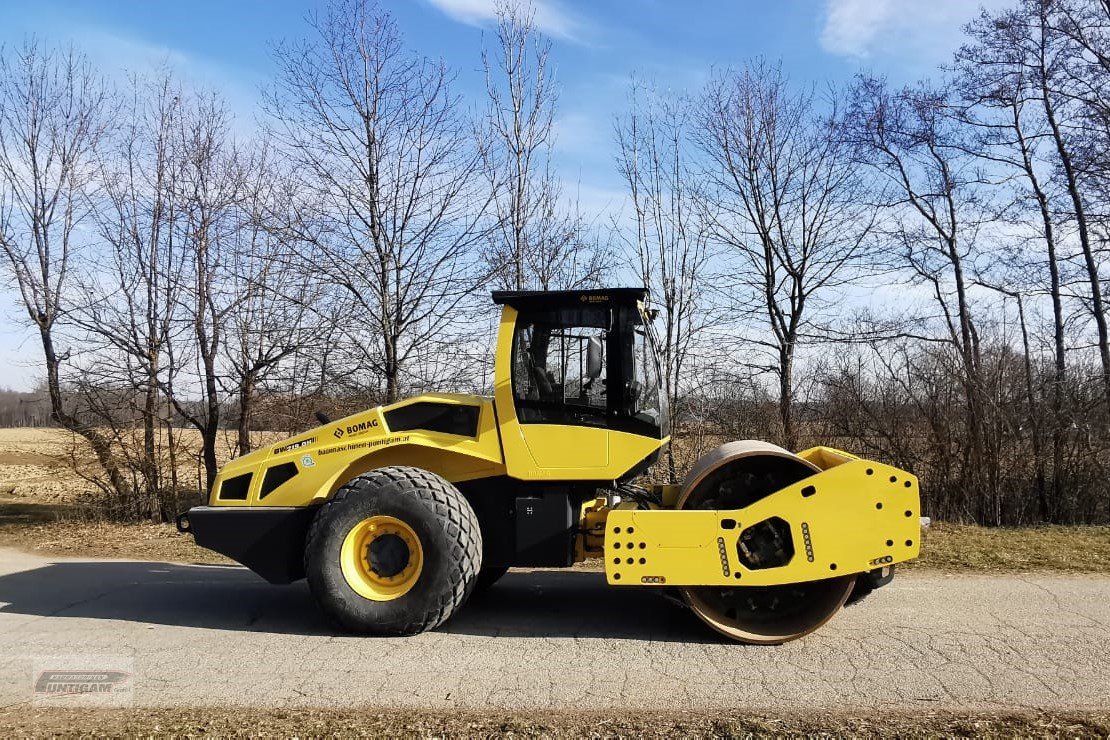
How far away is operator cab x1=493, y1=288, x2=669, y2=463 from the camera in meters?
6.05

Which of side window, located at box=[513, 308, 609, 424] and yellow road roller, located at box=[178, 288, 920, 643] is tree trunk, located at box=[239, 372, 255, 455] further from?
side window, located at box=[513, 308, 609, 424]

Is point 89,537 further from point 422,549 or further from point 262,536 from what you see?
point 422,549

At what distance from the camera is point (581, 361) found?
6.11 m

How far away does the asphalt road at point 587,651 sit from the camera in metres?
4.57

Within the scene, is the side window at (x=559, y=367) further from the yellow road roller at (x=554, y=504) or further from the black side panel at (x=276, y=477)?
the black side panel at (x=276, y=477)

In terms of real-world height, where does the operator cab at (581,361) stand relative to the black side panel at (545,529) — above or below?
above

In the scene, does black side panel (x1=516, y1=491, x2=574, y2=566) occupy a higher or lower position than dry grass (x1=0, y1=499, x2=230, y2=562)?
higher

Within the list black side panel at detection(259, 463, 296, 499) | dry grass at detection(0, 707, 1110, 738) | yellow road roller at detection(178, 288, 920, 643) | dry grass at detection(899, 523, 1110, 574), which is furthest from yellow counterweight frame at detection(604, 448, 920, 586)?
dry grass at detection(899, 523, 1110, 574)

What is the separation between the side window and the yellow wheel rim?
4.15 ft

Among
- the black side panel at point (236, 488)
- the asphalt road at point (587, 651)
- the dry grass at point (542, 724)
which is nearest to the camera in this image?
the dry grass at point (542, 724)

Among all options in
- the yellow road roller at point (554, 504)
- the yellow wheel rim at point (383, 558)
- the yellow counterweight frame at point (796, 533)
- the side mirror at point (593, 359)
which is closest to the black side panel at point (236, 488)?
the yellow road roller at point (554, 504)

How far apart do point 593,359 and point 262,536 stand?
2.91 m

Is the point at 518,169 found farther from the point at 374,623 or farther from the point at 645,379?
the point at 374,623

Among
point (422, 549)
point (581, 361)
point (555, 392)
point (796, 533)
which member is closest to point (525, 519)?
point (422, 549)
